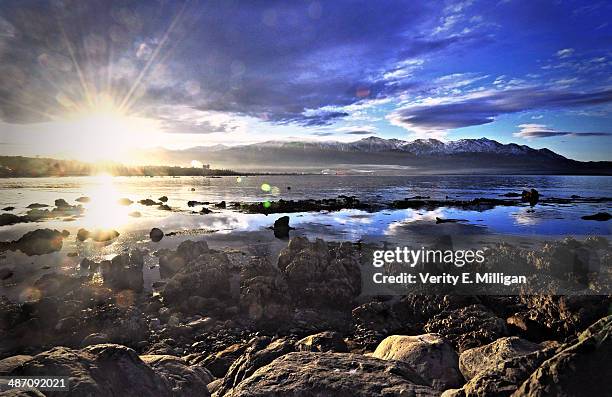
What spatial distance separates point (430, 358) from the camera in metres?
6.82

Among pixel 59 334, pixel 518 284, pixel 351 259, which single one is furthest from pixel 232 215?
pixel 518 284

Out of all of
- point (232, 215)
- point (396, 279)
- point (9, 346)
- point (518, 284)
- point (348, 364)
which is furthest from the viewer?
point (232, 215)

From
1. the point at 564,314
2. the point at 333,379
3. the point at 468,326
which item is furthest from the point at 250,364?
the point at 564,314

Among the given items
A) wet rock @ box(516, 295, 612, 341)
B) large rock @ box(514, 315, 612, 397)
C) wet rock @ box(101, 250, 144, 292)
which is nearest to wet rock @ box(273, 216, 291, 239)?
wet rock @ box(101, 250, 144, 292)

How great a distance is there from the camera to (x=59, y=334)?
10.8 meters

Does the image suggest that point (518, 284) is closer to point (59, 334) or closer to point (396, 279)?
point (396, 279)

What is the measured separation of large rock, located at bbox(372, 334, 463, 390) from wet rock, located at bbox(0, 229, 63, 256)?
76.5ft

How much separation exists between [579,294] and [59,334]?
16543 mm

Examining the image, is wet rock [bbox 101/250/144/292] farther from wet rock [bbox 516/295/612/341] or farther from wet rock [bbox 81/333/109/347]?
wet rock [bbox 516/295/612/341]

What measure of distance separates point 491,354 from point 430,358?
4.80 feet

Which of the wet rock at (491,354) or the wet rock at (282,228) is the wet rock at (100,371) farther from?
the wet rock at (282,228)

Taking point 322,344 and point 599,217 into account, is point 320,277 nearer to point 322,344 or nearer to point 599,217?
point 322,344

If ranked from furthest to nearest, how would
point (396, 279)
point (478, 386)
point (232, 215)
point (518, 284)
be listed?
point (232, 215) → point (396, 279) → point (518, 284) → point (478, 386)

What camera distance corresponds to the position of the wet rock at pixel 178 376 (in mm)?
5872
